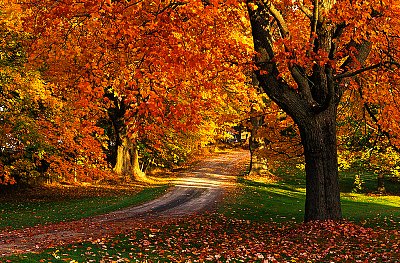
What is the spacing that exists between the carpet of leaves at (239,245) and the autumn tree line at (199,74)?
1362 mm

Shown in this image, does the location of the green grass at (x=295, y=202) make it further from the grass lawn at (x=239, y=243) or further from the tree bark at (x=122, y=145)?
the tree bark at (x=122, y=145)

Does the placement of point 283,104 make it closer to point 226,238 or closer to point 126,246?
point 226,238

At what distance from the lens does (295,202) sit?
2495 cm

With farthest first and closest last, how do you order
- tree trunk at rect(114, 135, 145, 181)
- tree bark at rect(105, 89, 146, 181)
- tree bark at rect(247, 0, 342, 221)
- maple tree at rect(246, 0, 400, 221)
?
1. tree trunk at rect(114, 135, 145, 181)
2. tree bark at rect(105, 89, 146, 181)
3. tree bark at rect(247, 0, 342, 221)
4. maple tree at rect(246, 0, 400, 221)

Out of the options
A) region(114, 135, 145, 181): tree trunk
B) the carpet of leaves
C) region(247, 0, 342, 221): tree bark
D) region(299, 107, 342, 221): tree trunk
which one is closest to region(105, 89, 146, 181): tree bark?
region(114, 135, 145, 181): tree trunk

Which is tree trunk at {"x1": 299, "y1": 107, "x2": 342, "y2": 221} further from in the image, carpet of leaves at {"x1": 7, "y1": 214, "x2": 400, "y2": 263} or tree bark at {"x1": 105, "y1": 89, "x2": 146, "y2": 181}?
tree bark at {"x1": 105, "y1": 89, "x2": 146, "y2": 181}

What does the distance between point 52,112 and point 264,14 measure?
15.2 meters

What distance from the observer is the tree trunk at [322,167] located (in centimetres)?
1330

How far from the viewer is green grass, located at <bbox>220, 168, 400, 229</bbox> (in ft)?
59.1

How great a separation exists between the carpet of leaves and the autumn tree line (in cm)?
136

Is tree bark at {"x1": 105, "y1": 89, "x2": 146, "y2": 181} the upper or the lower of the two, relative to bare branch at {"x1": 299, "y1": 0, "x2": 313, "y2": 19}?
lower

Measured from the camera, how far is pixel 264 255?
10.4 m

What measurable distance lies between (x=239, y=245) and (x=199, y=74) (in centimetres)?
1100

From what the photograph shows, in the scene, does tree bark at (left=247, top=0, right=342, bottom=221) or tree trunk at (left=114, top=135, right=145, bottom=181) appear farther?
tree trunk at (left=114, top=135, right=145, bottom=181)
